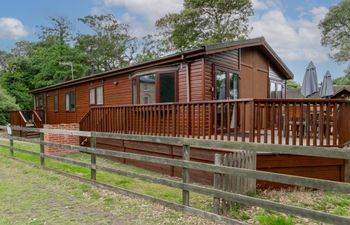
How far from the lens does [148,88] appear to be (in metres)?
10.8

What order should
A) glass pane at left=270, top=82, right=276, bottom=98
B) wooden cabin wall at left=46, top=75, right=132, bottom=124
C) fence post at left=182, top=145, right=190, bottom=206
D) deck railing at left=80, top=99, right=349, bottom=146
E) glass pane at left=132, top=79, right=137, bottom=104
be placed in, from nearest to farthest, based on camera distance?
fence post at left=182, top=145, right=190, bottom=206 → deck railing at left=80, top=99, right=349, bottom=146 → glass pane at left=132, top=79, right=137, bottom=104 → wooden cabin wall at left=46, top=75, right=132, bottom=124 → glass pane at left=270, top=82, right=276, bottom=98

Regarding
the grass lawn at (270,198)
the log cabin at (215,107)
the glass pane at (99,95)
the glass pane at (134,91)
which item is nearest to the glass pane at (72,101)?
the log cabin at (215,107)

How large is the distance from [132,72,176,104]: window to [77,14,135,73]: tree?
78.7ft

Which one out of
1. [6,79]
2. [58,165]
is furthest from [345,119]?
[6,79]

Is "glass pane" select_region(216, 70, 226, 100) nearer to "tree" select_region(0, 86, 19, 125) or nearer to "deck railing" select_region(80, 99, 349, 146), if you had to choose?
"deck railing" select_region(80, 99, 349, 146)

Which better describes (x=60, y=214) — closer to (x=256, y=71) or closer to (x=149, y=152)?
(x=149, y=152)

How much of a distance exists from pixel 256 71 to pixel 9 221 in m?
9.99

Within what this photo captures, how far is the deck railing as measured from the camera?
245 inches

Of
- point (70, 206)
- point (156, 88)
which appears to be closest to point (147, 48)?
point (156, 88)

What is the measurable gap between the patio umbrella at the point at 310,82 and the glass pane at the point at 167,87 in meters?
4.49

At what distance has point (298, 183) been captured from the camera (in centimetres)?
329

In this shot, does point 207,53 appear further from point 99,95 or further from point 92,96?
point 92,96

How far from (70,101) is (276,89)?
10989mm

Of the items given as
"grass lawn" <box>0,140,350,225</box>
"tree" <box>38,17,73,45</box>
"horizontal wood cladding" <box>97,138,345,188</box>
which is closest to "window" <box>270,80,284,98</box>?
"horizontal wood cladding" <box>97,138,345,188</box>
